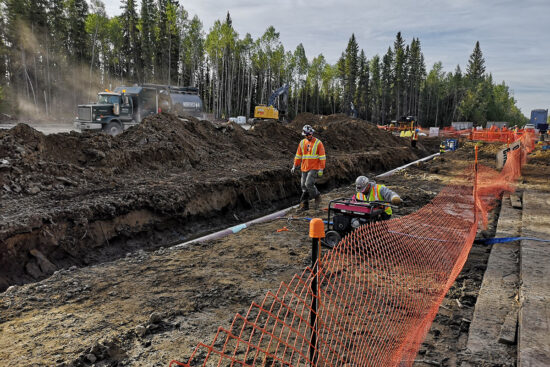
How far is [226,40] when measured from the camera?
153 feet

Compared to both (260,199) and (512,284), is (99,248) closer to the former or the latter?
(260,199)

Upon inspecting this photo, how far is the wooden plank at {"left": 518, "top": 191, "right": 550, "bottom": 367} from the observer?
9.92 feet

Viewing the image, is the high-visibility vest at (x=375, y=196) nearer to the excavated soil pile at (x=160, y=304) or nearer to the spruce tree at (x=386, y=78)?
the excavated soil pile at (x=160, y=304)

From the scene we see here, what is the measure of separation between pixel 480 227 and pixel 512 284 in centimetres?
274

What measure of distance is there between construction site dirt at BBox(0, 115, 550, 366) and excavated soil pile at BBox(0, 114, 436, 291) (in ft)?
0.10

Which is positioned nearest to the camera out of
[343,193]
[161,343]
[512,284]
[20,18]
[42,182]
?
[161,343]

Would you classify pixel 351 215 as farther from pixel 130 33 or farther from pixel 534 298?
pixel 130 33

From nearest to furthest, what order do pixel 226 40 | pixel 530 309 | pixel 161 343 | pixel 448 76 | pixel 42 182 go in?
pixel 161 343 → pixel 530 309 → pixel 42 182 → pixel 226 40 → pixel 448 76

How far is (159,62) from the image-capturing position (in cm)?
4647

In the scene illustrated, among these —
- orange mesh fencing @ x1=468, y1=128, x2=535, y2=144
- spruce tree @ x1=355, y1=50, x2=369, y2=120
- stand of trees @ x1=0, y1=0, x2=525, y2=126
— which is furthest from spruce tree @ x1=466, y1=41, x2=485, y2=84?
orange mesh fencing @ x1=468, y1=128, x2=535, y2=144

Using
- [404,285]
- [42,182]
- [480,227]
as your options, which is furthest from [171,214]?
[480,227]

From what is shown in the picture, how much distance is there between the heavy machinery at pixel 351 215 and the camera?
5.31 m

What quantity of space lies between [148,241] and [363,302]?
218 inches

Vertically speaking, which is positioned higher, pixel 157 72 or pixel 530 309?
pixel 157 72
